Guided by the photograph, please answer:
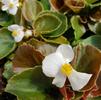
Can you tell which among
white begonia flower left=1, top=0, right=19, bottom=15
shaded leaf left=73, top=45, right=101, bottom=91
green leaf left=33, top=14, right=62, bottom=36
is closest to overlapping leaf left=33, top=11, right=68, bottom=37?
green leaf left=33, top=14, right=62, bottom=36

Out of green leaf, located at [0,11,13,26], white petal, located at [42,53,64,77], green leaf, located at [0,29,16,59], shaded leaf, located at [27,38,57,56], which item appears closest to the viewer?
white petal, located at [42,53,64,77]

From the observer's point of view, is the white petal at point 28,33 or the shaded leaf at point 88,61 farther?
the white petal at point 28,33

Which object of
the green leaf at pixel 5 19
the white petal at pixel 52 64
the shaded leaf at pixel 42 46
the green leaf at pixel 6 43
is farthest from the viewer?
the green leaf at pixel 5 19

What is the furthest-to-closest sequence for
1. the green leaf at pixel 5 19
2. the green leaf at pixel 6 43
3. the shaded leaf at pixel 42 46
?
the green leaf at pixel 5 19, the green leaf at pixel 6 43, the shaded leaf at pixel 42 46

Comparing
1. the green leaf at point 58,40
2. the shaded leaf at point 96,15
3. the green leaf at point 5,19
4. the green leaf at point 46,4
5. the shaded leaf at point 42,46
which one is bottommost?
the green leaf at point 58,40

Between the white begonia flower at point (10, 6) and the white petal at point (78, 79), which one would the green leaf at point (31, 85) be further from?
the white begonia flower at point (10, 6)

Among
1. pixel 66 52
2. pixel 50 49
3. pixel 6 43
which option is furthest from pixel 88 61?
pixel 6 43

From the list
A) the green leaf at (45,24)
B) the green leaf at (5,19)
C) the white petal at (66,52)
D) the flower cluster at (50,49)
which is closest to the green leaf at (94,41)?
the flower cluster at (50,49)

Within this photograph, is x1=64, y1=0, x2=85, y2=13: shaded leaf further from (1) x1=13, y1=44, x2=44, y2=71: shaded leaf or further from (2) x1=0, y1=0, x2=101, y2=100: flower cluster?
(1) x1=13, y1=44, x2=44, y2=71: shaded leaf

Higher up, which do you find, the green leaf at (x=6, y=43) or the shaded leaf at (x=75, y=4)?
the shaded leaf at (x=75, y=4)
